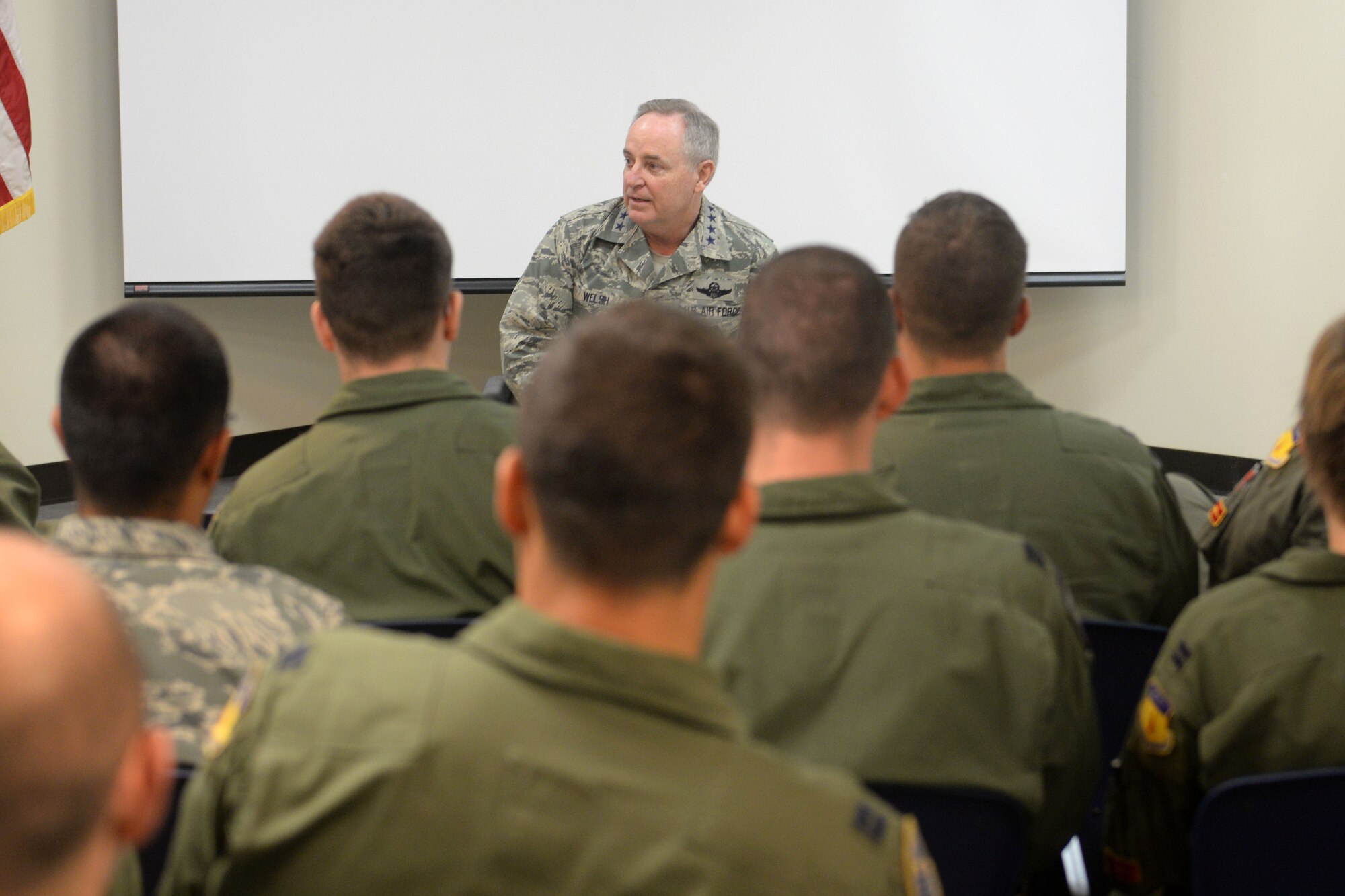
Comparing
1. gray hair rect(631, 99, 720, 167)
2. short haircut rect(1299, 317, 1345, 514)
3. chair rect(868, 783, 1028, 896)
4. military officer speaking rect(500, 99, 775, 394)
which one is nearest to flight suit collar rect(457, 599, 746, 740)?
chair rect(868, 783, 1028, 896)

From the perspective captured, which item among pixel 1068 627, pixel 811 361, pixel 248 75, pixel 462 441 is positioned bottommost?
pixel 1068 627

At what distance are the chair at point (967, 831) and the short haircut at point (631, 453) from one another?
15.2 inches

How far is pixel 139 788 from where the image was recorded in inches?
25.1

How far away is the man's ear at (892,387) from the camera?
152 centimetres

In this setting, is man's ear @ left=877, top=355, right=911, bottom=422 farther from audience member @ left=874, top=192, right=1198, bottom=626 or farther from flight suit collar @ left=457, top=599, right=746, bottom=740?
flight suit collar @ left=457, top=599, right=746, bottom=740

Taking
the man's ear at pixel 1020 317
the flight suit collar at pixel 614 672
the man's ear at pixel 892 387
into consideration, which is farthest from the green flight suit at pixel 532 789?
the man's ear at pixel 1020 317

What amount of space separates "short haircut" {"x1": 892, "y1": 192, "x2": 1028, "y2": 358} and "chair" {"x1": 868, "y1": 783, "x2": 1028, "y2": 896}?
0.92 m

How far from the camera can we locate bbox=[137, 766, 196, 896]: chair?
1.07 metres

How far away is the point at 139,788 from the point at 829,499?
817 millimetres

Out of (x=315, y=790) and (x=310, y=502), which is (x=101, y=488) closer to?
(x=310, y=502)

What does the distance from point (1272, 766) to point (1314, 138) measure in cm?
370

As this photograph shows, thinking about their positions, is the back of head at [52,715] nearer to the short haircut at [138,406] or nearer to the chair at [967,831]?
the chair at [967,831]

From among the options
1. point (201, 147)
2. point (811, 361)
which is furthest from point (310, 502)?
point (201, 147)

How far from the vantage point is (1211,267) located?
15.4ft
